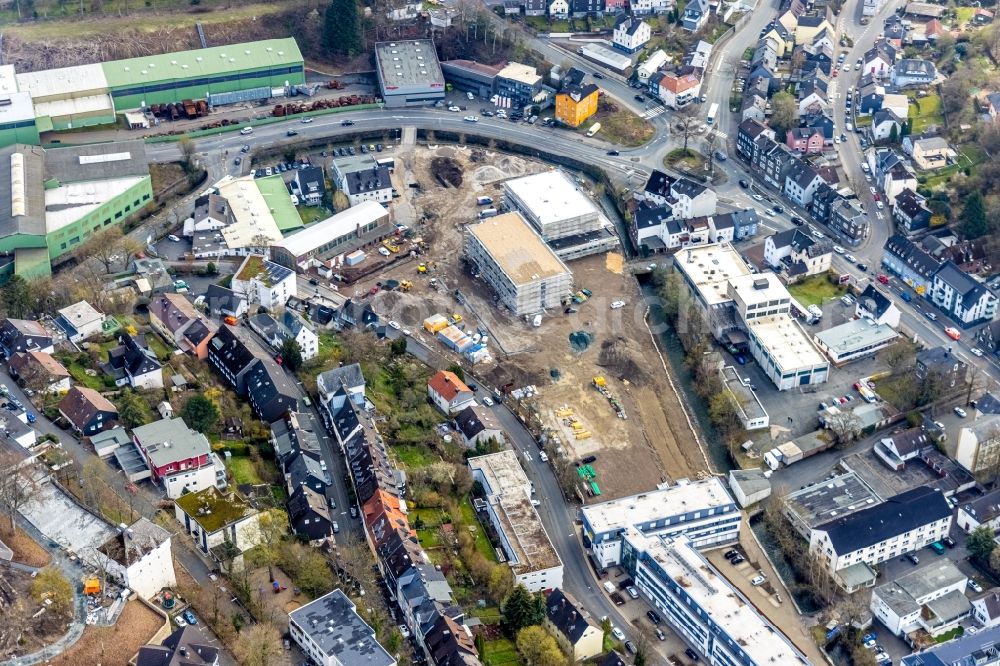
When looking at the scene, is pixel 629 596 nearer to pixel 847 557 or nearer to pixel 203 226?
pixel 847 557

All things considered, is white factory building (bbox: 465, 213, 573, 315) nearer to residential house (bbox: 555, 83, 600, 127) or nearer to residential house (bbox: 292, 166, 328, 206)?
residential house (bbox: 292, 166, 328, 206)

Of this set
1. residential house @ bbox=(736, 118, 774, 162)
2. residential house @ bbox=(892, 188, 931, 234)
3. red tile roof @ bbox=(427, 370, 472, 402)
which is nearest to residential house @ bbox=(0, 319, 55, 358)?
red tile roof @ bbox=(427, 370, 472, 402)

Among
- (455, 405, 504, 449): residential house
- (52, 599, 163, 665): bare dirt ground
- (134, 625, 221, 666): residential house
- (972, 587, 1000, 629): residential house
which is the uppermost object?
(134, 625, 221, 666): residential house

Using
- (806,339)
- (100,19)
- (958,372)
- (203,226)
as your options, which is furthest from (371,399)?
(100,19)

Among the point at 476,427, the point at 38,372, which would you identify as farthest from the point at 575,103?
the point at 38,372

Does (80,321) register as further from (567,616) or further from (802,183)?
(802,183)

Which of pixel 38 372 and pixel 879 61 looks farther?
pixel 879 61
